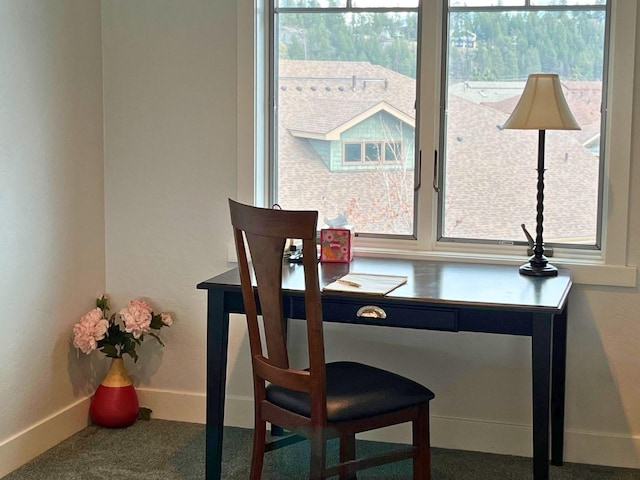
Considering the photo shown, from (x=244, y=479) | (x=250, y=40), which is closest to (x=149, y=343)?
(x=244, y=479)

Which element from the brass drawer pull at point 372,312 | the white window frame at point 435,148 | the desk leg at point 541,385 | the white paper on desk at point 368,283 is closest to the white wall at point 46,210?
the white window frame at point 435,148

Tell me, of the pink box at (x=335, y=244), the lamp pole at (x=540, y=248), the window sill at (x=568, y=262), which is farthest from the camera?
the pink box at (x=335, y=244)

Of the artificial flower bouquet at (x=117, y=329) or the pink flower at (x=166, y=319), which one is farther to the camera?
→ the pink flower at (x=166, y=319)

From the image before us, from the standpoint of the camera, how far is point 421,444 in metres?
2.55

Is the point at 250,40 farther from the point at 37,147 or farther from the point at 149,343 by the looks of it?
the point at 149,343

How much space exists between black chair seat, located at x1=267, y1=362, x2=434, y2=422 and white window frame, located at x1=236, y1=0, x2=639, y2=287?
Answer: 0.74 metres

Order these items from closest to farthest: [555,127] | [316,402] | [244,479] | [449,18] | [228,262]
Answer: [316,402]
[555,127]
[244,479]
[449,18]
[228,262]

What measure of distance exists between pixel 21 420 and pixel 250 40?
1589 mm

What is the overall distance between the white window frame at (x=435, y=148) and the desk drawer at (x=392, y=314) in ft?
2.28

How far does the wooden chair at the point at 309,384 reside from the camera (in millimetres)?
2355

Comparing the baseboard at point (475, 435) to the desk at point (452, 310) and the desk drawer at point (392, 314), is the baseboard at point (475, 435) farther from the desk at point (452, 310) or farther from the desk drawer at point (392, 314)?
the desk drawer at point (392, 314)

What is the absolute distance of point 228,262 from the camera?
340 cm

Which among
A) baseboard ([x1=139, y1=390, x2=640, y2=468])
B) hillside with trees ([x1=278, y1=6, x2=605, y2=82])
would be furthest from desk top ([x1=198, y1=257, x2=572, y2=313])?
hillside with trees ([x1=278, y1=6, x2=605, y2=82])

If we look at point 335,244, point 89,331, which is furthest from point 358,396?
point 89,331
